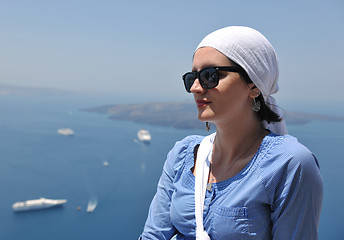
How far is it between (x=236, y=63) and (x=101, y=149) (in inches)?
758

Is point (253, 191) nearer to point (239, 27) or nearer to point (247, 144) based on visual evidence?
point (247, 144)

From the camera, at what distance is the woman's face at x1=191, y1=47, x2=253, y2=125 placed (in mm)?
500

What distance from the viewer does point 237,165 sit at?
0.53 m

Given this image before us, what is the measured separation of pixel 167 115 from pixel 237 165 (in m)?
25.4

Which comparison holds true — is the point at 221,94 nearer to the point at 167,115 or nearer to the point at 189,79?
the point at 189,79

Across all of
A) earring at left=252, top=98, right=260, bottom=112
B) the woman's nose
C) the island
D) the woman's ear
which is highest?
the woman's nose

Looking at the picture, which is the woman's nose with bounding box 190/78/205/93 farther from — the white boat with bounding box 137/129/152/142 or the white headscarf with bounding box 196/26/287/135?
the white boat with bounding box 137/129/152/142

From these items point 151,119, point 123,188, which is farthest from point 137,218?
point 151,119

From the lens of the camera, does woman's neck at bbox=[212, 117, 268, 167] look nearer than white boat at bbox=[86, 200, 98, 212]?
Yes

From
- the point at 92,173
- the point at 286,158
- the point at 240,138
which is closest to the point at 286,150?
the point at 286,158

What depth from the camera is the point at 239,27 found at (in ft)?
1.67

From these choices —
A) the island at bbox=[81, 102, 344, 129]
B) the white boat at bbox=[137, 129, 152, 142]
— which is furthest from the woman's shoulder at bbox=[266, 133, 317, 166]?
the white boat at bbox=[137, 129, 152, 142]

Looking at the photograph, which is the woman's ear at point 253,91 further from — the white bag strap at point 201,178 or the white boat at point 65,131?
the white boat at point 65,131

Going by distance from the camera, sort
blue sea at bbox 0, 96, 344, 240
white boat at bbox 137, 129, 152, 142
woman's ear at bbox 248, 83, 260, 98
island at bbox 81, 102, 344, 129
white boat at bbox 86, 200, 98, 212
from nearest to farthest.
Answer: woman's ear at bbox 248, 83, 260, 98 < blue sea at bbox 0, 96, 344, 240 < white boat at bbox 86, 200, 98, 212 < white boat at bbox 137, 129, 152, 142 < island at bbox 81, 102, 344, 129
